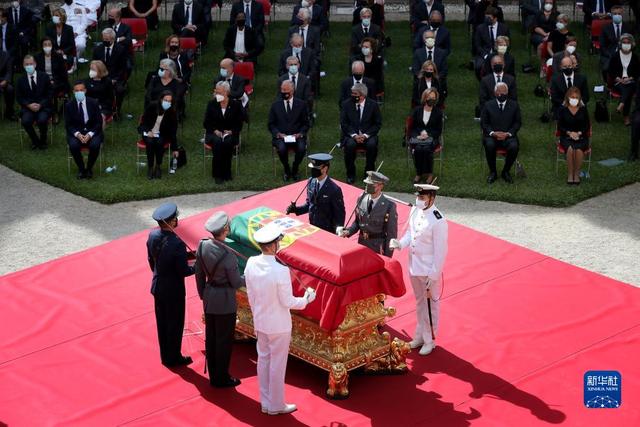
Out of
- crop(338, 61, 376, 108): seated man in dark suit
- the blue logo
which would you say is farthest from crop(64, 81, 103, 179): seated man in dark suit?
the blue logo

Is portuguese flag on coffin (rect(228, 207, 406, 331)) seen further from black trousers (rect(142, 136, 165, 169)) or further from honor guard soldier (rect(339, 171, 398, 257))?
black trousers (rect(142, 136, 165, 169))

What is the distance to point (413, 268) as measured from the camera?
10078 millimetres

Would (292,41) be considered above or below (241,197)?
above

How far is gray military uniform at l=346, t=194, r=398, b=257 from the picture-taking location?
35.1 ft

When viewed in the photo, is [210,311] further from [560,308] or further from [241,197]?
[241,197]

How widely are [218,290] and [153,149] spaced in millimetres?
7039

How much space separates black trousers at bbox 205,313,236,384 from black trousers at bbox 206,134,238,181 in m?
6.54

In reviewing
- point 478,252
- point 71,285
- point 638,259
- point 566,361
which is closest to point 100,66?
point 71,285

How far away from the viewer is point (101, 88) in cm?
1766

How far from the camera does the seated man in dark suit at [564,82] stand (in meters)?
17.1

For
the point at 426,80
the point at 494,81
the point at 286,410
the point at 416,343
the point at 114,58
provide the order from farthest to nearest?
the point at 114,58 < the point at 426,80 < the point at 494,81 < the point at 416,343 < the point at 286,410

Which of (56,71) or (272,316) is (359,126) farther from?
(272,316)

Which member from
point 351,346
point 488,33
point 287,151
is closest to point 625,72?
point 488,33

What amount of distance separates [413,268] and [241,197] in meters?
5.54
